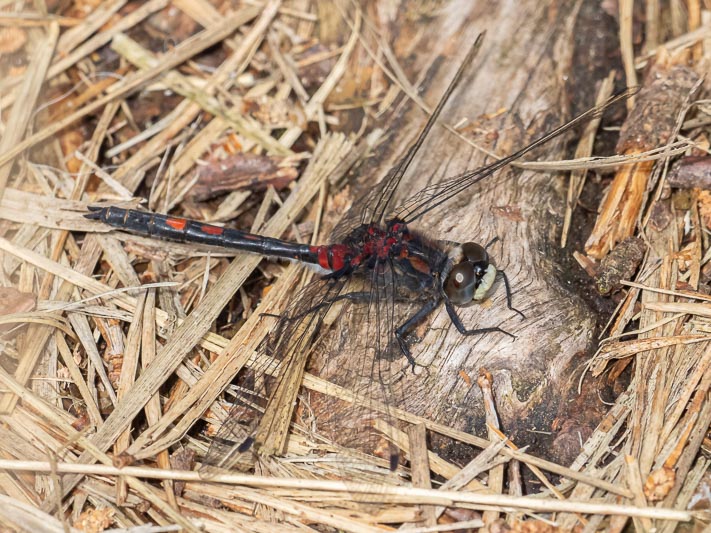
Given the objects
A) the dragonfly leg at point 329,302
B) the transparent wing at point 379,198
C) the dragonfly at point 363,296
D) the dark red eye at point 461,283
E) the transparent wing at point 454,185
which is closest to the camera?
the dragonfly at point 363,296

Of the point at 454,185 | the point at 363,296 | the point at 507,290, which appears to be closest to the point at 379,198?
the point at 454,185

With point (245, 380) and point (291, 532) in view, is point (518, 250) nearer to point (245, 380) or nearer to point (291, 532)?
point (245, 380)

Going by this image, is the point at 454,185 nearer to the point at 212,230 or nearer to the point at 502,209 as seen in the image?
the point at 502,209

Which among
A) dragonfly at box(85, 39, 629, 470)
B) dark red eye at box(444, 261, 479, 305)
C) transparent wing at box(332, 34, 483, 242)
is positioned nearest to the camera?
dragonfly at box(85, 39, 629, 470)

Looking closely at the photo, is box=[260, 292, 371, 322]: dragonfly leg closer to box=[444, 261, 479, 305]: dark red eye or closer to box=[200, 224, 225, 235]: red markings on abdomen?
box=[444, 261, 479, 305]: dark red eye

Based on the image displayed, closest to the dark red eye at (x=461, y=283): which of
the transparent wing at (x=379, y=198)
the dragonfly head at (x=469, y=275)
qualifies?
the dragonfly head at (x=469, y=275)

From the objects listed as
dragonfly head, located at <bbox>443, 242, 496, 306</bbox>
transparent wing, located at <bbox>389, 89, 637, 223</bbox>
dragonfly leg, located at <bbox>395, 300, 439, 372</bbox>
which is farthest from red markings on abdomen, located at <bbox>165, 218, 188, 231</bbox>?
dragonfly head, located at <bbox>443, 242, 496, 306</bbox>

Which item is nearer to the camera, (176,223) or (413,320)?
(413,320)

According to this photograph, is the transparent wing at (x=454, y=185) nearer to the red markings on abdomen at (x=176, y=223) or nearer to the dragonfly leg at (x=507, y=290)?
the dragonfly leg at (x=507, y=290)
